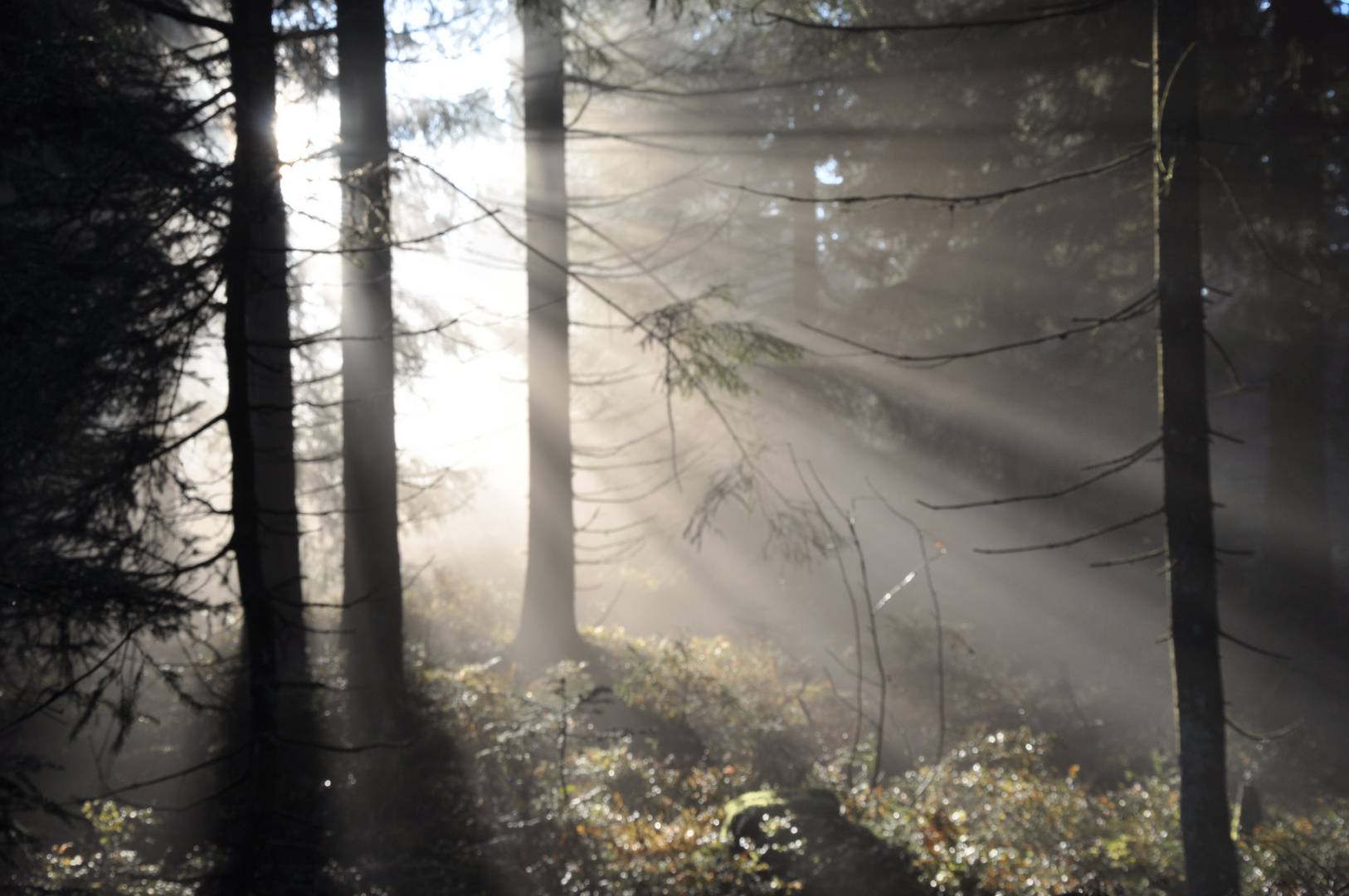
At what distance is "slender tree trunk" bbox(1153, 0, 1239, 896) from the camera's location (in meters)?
4.71

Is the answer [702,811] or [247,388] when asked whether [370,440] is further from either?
[702,811]

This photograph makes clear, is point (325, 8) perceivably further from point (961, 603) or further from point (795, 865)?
point (961, 603)

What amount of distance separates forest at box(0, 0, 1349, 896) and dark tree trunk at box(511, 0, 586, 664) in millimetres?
76

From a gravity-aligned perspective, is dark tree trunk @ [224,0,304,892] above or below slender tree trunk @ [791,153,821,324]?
below

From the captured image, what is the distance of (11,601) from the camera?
377cm

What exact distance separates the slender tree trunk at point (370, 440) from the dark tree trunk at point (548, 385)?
2.93 m

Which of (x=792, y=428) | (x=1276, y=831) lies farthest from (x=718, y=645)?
(x=1276, y=831)

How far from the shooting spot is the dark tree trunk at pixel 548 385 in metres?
9.97

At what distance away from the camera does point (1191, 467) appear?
4.71 meters

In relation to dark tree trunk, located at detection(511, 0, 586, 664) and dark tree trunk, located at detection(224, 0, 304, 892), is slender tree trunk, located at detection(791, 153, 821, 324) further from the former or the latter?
dark tree trunk, located at detection(224, 0, 304, 892)

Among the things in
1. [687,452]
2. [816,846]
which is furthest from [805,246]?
[816,846]

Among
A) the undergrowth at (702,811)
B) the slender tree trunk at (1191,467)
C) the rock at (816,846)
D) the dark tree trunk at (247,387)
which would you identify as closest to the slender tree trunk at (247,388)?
the dark tree trunk at (247,387)

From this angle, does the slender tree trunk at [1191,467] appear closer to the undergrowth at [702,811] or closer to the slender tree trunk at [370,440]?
the undergrowth at [702,811]

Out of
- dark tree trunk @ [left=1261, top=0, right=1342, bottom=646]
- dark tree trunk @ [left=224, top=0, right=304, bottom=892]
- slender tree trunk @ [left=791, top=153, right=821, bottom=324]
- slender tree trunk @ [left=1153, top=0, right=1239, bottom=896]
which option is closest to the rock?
slender tree trunk @ [left=1153, top=0, right=1239, bottom=896]
